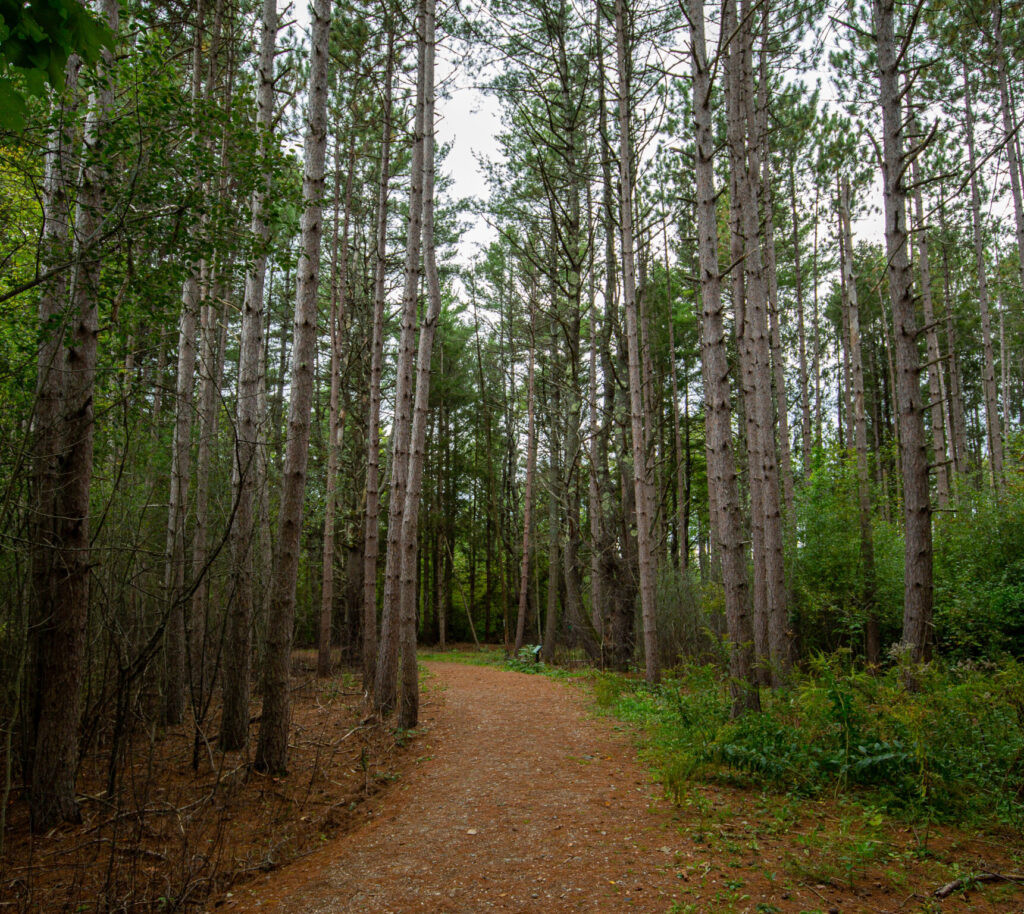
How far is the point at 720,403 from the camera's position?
5.66 m

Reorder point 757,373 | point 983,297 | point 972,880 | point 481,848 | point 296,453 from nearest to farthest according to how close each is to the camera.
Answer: point 972,880 < point 481,848 < point 296,453 < point 757,373 < point 983,297

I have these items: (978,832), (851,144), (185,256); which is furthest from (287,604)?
(851,144)

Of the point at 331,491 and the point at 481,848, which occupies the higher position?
the point at 331,491

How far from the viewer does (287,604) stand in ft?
18.0

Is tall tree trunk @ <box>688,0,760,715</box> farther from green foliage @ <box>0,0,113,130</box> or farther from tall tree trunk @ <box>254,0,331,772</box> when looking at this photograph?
green foliage @ <box>0,0,113,130</box>

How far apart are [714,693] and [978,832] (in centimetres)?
307

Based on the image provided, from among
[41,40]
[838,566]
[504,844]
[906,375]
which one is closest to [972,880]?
[504,844]

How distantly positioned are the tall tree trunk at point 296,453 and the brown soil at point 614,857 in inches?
50.6

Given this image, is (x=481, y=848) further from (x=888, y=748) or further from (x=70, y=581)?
(x=70, y=581)

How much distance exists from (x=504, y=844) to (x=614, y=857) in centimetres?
73

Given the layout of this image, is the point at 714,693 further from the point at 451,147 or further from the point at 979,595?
the point at 451,147

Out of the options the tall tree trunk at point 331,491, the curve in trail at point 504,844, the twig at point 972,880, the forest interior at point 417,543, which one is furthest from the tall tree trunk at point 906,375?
the tall tree trunk at point 331,491

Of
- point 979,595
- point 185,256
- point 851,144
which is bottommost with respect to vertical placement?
point 979,595

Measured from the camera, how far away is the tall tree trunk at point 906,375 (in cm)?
574
